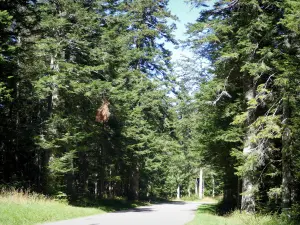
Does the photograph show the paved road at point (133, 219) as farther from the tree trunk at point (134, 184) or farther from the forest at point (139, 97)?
the tree trunk at point (134, 184)

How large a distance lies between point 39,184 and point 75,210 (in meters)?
4.89

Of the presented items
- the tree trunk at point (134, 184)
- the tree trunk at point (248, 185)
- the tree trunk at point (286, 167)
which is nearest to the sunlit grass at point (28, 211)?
the tree trunk at point (248, 185)

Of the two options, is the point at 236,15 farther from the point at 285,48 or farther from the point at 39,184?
the point at 39,184

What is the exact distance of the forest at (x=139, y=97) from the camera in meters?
12.9

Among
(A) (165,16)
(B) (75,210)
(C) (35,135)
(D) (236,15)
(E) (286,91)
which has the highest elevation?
(A) (165,16)

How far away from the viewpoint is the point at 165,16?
30859 mm

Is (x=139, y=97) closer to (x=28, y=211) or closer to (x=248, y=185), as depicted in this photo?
(x=248, y=185)

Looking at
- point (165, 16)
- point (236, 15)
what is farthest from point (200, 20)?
point (165, 16)

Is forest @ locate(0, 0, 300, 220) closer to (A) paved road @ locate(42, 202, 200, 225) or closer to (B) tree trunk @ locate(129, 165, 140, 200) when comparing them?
(B) tree trunk @ locate(129, 165, 140, 200)

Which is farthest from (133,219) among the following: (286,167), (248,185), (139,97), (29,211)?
(139,97)

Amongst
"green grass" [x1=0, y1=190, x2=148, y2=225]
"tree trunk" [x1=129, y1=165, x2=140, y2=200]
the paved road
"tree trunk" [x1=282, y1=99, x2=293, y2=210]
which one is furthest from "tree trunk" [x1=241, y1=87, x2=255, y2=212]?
"tree trunk" [x1=129, y1=165, x2=140, y2=200]

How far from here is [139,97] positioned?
28000 mm

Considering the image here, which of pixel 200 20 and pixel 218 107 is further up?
pixel 200 20

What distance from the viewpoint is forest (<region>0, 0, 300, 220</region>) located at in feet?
42.2
